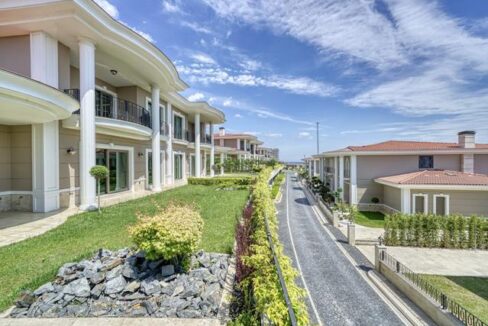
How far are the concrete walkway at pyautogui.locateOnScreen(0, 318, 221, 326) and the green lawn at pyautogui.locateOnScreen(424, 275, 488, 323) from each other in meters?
7.64

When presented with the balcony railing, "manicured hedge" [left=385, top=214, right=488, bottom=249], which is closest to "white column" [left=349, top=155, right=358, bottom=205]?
"manicured hedge" [left=385, top=214, right=488, bottom=249]

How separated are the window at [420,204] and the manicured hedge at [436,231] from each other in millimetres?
3556

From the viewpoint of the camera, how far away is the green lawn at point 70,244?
167 inches

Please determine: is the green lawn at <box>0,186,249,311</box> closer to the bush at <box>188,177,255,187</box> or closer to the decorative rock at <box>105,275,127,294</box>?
the decorative rock at <box>105,275,127,294</box>

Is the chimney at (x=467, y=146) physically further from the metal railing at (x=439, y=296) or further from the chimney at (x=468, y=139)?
the metal railing at (x=439, y=296)

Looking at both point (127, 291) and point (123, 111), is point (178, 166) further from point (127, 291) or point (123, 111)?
point (127, 291)

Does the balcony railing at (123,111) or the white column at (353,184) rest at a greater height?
the balcony railing at (123,111)

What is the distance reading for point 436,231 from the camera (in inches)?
456

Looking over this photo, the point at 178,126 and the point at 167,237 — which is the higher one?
the point at 178,126

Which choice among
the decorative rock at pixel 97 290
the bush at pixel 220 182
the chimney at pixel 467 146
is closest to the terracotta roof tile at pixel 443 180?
the chimney at pixel 467 146

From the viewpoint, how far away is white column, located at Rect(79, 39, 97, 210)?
1002cm

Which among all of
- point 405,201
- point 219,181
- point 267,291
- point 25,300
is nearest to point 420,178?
point 405,201

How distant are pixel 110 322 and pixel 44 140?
9100 mm

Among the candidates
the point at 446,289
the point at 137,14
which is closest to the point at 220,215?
the point at 446,289
